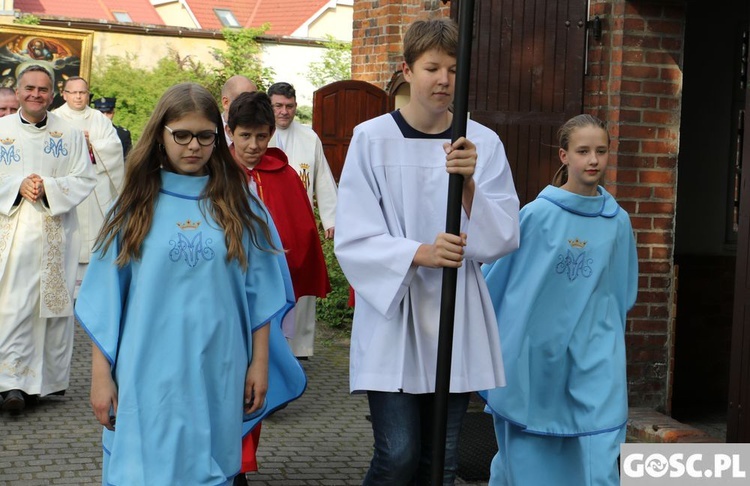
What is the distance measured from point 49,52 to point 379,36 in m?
19.3

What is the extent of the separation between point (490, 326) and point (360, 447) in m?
3.17

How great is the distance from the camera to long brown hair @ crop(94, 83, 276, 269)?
4.38 meters

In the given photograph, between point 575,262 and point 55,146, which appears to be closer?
point 575,262

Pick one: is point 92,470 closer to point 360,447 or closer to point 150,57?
point 360,447

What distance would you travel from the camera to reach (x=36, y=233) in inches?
349

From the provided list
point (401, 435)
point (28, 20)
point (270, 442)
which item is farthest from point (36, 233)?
point (28, 20)

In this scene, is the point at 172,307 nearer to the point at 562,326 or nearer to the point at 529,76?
the point at 562,326

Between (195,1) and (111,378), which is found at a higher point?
(195,1)

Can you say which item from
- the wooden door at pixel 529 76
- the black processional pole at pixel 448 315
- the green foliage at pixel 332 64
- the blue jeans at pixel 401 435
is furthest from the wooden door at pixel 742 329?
the green foliage at pixel 332 64

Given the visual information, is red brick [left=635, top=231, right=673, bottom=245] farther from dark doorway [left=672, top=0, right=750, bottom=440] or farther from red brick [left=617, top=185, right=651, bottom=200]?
dark doorway [left=672, top=0, right=750, bottom=440]

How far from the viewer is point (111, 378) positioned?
173 inches

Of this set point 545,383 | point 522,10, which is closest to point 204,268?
point 545,383

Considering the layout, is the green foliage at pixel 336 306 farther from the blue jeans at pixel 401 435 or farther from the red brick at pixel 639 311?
the blue jeans at pixel 401 435

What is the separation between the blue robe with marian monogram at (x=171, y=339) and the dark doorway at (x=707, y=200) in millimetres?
5686
